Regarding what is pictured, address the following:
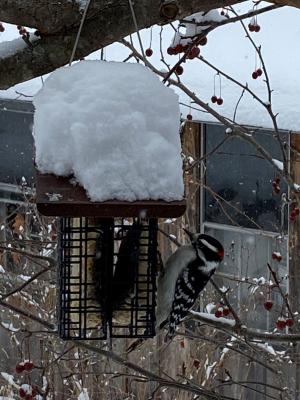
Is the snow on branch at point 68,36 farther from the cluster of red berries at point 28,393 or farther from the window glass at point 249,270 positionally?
the window glass at point 249,270

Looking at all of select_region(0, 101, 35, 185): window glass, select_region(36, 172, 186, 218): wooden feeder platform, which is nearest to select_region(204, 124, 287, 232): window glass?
select_region(0, 101, 35, 185): window glass

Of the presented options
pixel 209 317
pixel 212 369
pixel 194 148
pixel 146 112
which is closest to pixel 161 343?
pixel 212 369

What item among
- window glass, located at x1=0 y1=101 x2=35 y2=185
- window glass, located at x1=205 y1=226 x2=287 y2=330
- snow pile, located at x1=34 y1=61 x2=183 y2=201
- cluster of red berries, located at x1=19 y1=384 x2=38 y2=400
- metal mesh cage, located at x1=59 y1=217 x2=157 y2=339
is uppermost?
window glass, located at x1=0 y1=101 x2=35 y2=185

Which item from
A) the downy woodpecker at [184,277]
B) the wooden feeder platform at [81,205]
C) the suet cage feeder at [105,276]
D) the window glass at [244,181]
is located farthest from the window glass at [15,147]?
the wooden feeder platform at [81,205]

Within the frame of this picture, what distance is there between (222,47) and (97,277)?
3.41m

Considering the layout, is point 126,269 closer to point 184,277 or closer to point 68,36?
point 68,36

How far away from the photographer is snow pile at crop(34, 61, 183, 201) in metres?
1.67

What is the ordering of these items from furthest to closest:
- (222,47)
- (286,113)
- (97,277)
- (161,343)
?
1. (161,343)
2. (222,47)
3. (286,113)
4. (97,277)

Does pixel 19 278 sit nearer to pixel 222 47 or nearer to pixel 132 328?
pixel 222 47

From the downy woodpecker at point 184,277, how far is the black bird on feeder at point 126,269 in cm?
73

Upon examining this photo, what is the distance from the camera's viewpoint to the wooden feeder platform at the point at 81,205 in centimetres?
163

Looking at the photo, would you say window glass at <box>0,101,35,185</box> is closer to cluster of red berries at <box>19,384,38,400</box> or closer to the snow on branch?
cluster of red berries at <box>19,384,38,400</box>

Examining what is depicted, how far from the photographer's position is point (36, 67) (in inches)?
89.7

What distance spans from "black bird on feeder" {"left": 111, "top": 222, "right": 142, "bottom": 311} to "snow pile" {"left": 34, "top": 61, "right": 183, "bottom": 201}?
0.57 meters
